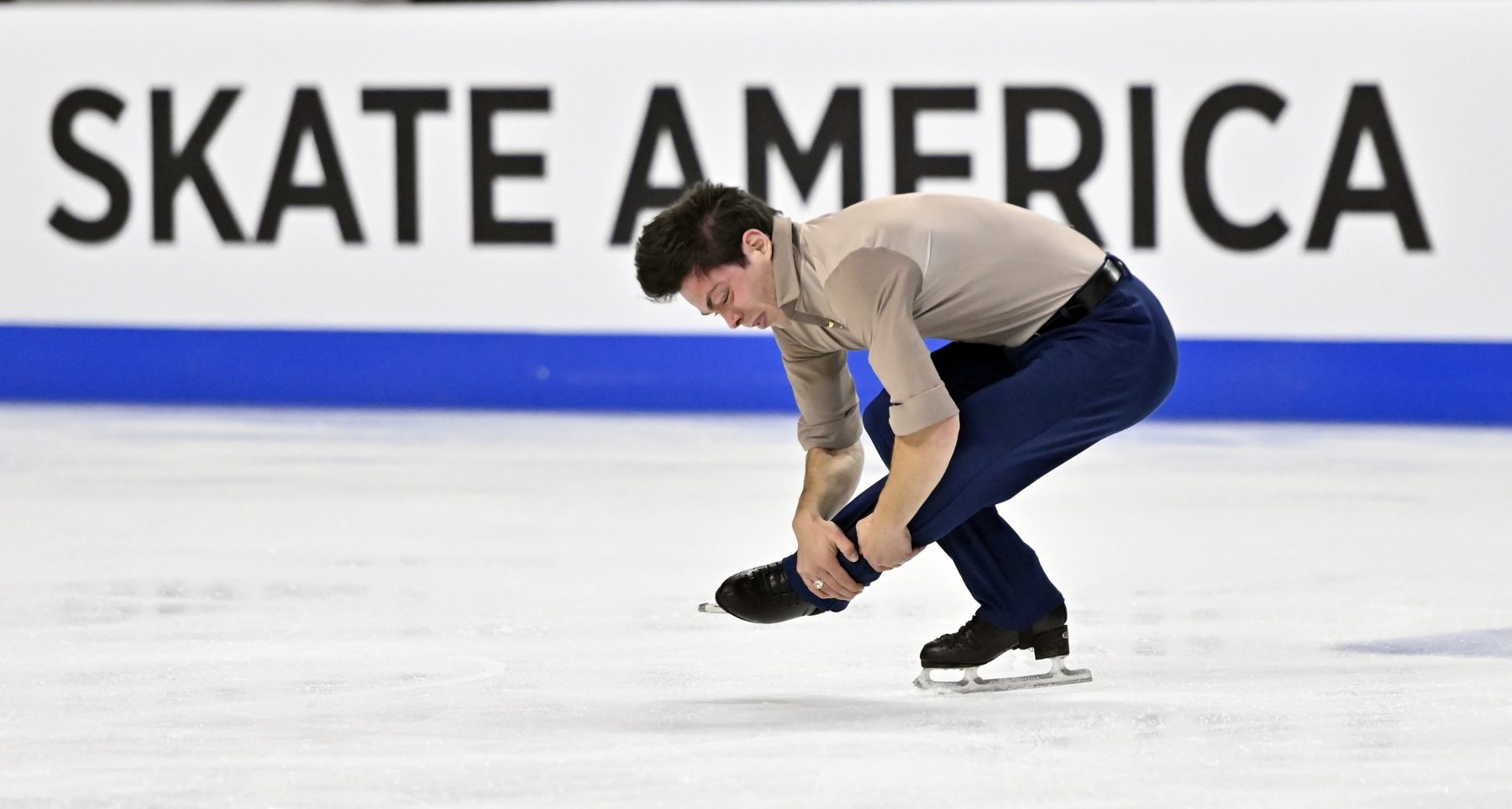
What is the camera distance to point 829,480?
3041mm

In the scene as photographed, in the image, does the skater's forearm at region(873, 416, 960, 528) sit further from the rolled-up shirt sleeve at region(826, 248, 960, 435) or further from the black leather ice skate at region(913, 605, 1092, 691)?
the black leather ice skate at region(913, 605, 1092, 691)

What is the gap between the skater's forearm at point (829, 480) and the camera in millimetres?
3029

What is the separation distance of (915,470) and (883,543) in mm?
117

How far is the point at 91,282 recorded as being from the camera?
7.93 m

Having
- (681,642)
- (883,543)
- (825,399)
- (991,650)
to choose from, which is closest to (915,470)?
(883,543)

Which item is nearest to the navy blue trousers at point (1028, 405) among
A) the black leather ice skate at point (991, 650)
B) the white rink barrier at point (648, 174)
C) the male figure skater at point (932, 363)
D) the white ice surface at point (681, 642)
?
the male figure skater at point (932, 363)

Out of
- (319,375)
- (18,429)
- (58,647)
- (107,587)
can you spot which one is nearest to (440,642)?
(58,647)

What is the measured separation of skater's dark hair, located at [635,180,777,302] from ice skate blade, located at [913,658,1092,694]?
756mm

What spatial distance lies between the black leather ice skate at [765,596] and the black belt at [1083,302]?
19.5 inches

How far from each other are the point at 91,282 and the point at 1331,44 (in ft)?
14.7

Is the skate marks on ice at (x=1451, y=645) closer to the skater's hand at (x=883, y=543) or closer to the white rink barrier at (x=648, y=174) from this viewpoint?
the skater's hand at (x=883, y=543)

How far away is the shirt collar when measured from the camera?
2.76 m

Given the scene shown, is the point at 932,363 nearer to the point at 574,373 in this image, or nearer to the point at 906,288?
the point at 906,288

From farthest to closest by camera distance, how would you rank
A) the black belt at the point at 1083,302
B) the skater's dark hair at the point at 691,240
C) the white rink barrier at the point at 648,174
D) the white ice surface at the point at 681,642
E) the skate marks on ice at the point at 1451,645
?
the white rink barrier at the point at 648,174
the skate marks on ice at the point at 1451,645
the black belt at the point at 1083,302
the skater's dark hair at the point at 691,240
the white ice surface at the point at 681,642
